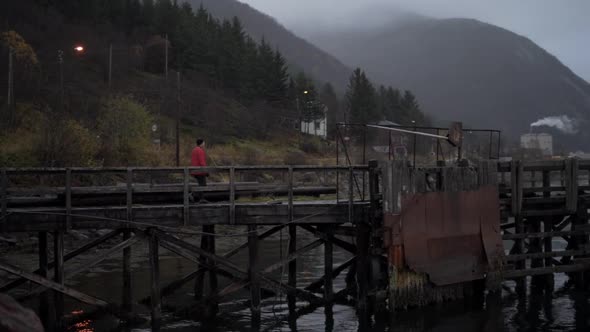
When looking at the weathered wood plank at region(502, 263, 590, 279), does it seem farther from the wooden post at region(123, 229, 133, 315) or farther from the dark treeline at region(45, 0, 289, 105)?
the dark treeline at region(45, 0, 289, 105)

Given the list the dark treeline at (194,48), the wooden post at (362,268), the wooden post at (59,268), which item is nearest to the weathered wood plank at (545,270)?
the wooden post at (362,268)

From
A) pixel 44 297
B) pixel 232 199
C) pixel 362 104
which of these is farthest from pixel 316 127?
pixel 232 199

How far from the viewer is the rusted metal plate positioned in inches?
686

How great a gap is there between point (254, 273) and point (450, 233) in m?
5.92

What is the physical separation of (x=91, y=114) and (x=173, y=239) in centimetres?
4612

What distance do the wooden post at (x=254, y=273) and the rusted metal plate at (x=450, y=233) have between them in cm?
378

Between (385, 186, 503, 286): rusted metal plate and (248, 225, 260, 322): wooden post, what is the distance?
378 centimetres

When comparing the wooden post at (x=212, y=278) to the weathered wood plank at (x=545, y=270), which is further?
the weathered wood plank at (x=545, y=270)

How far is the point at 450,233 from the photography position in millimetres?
18156

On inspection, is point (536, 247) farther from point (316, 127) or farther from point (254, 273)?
point (316, 127)

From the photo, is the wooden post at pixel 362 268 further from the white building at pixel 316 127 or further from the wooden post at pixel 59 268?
the white building at pixel 316 127

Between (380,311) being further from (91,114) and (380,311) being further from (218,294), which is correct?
(91,114)

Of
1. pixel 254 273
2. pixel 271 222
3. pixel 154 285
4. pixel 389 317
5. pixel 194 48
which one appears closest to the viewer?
pixel 154 285

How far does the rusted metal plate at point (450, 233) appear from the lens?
17.4 m
